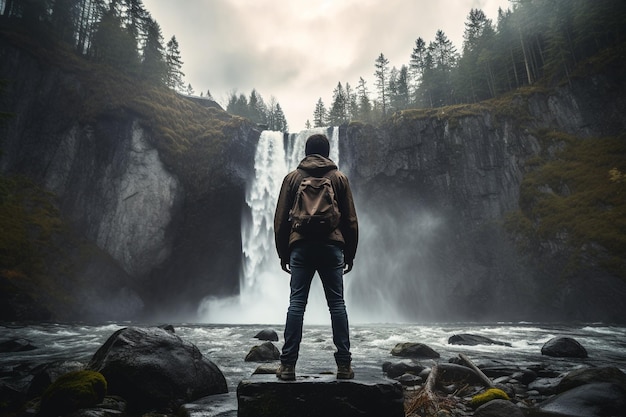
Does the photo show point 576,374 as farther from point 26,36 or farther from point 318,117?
point 318,117

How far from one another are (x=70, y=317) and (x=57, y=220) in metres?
10.4

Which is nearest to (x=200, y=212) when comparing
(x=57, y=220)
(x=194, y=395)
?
(x=57, y=220)

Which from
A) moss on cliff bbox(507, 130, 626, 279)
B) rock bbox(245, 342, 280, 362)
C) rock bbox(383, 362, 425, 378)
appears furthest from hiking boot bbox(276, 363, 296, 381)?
moss on cliff bbox(507, 130, 626, 279)

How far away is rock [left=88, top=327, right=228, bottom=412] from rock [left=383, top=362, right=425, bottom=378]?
12.5 feet

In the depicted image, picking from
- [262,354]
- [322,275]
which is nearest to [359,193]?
[262,354]

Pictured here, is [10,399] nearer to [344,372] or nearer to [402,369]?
[344,372]

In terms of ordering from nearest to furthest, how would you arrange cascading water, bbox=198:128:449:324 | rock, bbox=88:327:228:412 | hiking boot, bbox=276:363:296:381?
hiking boot, bbox=276:363:296:381
rock, bbox=88:327:228:412
cascading water, bbox=198:128:449:324

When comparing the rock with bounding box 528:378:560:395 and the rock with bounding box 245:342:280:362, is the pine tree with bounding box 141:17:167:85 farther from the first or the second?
the rock with bounding box 528:378:560:395

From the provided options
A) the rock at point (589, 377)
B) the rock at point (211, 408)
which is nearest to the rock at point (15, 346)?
the rock at point (211, 408)

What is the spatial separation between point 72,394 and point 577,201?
128 feet

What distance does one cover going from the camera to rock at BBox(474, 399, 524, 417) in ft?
13.8

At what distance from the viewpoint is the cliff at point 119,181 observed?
107ft

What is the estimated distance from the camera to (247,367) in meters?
8.63

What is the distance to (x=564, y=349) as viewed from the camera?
35.2ft
